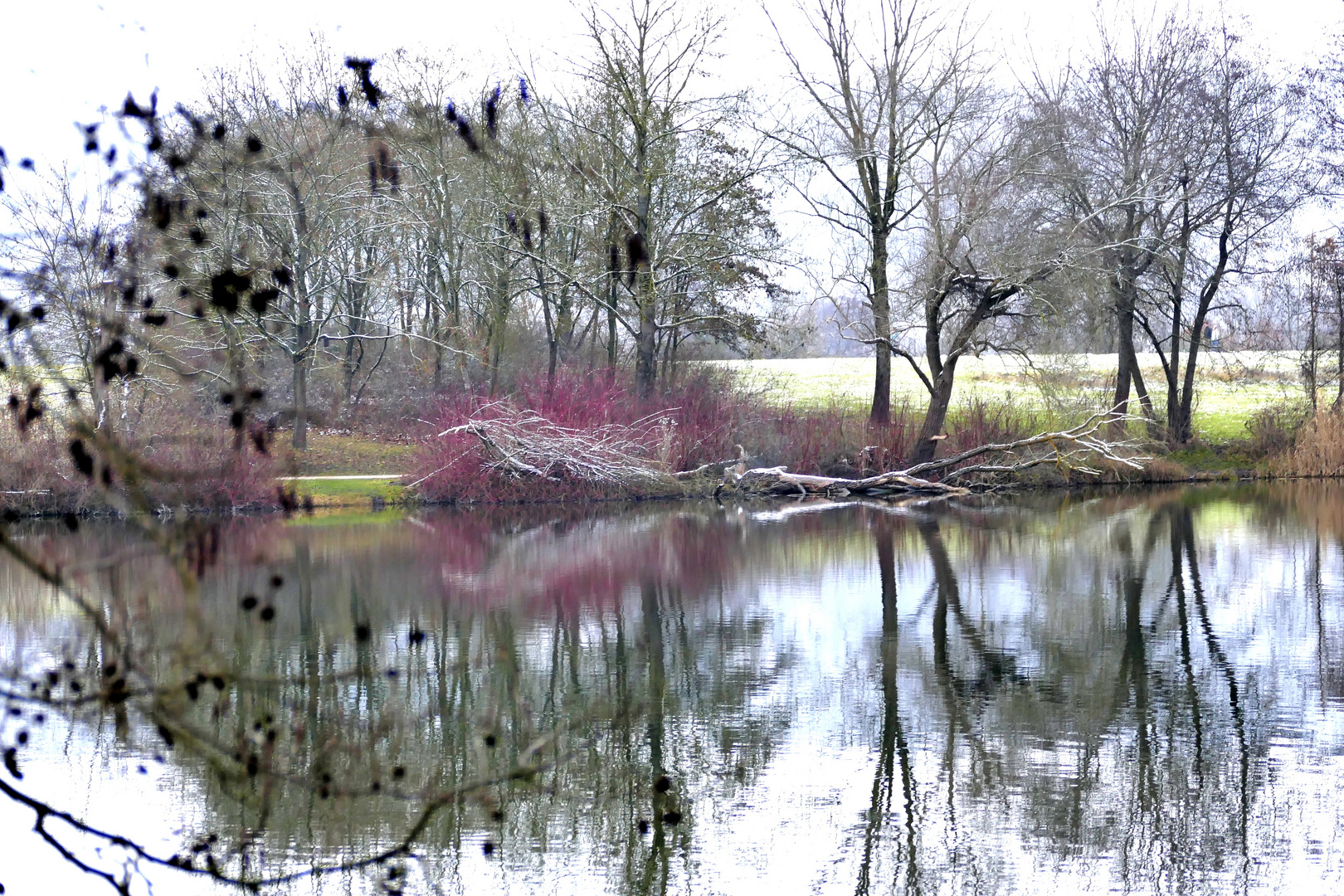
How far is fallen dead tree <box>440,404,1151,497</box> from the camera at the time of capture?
2897 cm

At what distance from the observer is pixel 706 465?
31250 mm

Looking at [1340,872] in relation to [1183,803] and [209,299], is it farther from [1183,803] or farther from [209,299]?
[209,299]

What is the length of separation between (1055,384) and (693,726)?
24.5 metres

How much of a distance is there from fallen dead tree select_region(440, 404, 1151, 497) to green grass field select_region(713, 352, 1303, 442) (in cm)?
127

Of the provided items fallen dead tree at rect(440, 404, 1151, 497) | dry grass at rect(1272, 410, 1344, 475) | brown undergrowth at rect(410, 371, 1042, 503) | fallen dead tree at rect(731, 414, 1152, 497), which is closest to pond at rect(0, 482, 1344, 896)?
fallen dead tree at rect(440, 404, 1151, 497)

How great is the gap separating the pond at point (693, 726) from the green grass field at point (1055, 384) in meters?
15.1

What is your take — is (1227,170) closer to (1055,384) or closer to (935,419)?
(1055,384)

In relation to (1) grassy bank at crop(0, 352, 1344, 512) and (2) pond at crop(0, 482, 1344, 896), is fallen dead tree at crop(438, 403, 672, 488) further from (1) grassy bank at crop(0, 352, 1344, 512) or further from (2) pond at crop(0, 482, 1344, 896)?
(2) pond at crop(0, 482, 1344, 896)

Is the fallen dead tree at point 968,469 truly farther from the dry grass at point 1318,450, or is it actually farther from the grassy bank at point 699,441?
the dry grass at point 1318,450

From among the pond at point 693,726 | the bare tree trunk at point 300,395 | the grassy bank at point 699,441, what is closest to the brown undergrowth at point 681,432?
the grassy bank at point 699,441

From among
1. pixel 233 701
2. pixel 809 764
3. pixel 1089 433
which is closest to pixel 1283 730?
pixel 809 764

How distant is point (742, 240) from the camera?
33.2 metres

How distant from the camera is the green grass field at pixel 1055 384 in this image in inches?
1286

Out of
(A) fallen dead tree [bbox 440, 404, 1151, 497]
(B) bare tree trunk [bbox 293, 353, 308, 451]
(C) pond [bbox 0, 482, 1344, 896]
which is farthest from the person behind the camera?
(B) bare tree trunk [bbox 293, 353, 308, 451]
